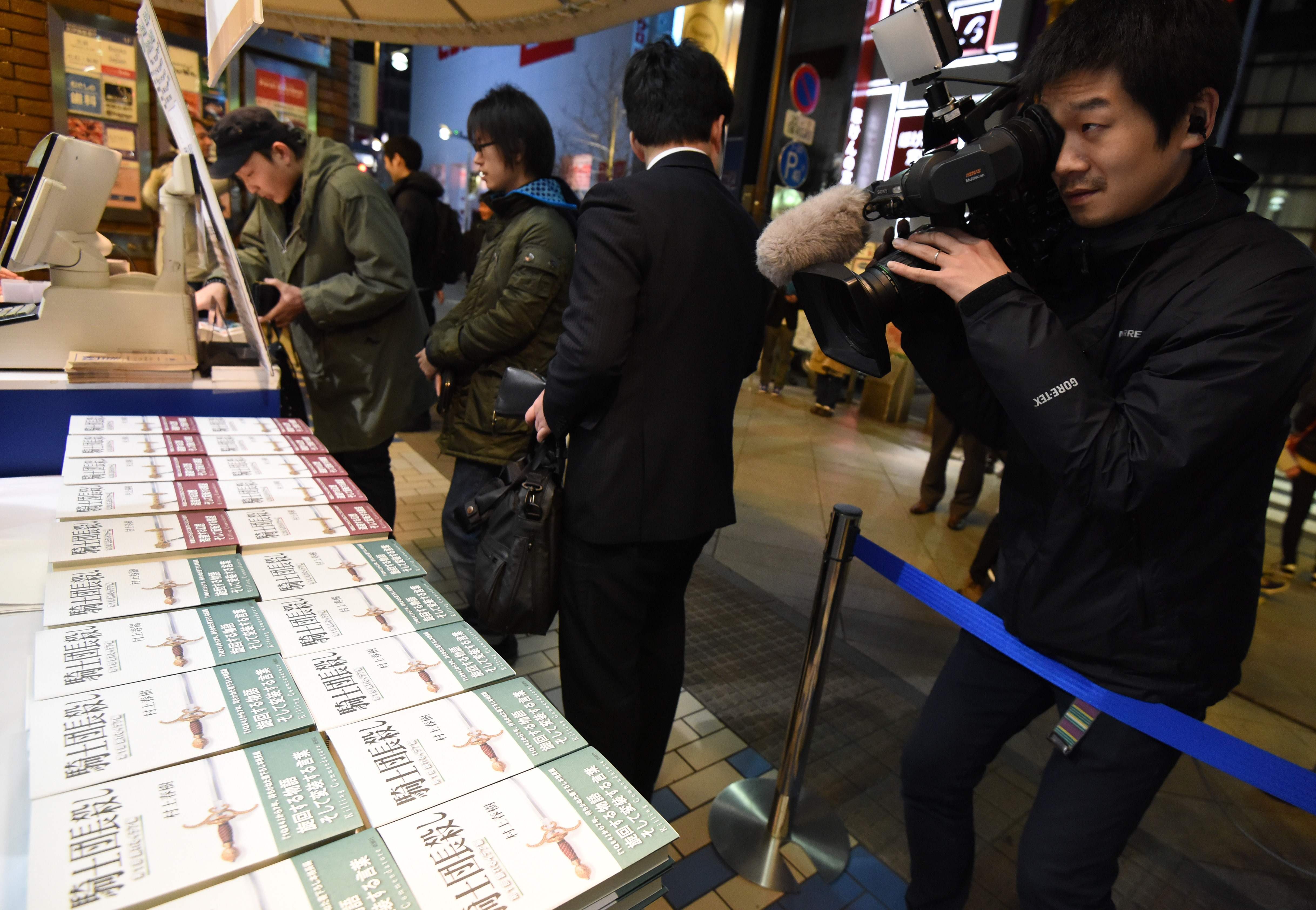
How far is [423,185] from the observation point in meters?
4.50

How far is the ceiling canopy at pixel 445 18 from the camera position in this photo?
2.14m

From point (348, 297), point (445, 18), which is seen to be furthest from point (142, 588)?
Answer: point (445, 18)

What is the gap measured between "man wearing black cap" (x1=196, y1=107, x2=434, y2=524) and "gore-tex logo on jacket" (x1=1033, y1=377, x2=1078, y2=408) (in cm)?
198

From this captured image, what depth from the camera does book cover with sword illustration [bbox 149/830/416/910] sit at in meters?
0.55

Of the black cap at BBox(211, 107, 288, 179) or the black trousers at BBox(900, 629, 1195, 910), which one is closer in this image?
the black trousers at BBox(900, 629, 1195, 910)

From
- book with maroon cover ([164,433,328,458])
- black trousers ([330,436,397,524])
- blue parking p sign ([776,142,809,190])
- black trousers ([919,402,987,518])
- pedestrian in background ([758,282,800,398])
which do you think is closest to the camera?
book with maroon cover ([164,433,328,458])

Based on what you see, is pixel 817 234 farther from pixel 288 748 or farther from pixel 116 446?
pixel 116 446

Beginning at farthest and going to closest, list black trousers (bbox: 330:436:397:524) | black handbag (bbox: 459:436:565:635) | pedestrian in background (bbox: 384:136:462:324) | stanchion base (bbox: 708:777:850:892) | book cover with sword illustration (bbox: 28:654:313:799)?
pedestrian in background (bbox: 384:136:462:324)
black trousers (bbox: 330:436:397:524)
stanchion base (bbox: 708:777:850:892)
black handbag (bbox: 459:436:565:635)
book cover with sword illustration (bbox: 28:654:313:799)

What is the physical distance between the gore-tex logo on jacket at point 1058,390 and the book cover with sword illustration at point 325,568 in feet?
2.99

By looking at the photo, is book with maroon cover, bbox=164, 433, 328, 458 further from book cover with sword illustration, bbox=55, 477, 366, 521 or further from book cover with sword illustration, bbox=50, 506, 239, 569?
book cover with sword illustration, bbox=50, 506, 239, 569

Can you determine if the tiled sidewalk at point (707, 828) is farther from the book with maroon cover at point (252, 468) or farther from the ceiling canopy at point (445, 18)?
the ceiling canopy at point (445, 18)

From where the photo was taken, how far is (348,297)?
7.31 ft

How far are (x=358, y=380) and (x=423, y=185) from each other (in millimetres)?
2601

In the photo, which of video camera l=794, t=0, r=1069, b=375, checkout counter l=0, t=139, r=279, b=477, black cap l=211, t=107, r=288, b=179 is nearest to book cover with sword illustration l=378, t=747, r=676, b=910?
video camera l=794, t=0, r=1069, b=375
